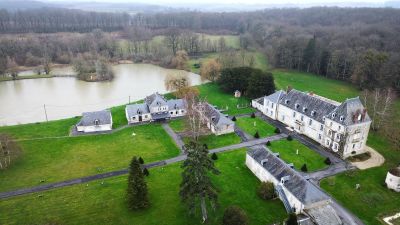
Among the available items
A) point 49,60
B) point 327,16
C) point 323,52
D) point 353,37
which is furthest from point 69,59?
point 327,16

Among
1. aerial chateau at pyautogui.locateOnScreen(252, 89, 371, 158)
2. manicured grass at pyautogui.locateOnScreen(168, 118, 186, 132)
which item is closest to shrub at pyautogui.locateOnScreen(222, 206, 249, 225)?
aerial chateau at pyautogui.locateOnScreen(252, 89, 371, 158)

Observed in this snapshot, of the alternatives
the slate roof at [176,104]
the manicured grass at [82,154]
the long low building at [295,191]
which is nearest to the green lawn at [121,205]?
the long low building at [295,191]

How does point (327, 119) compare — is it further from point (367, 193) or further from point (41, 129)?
point (41, 129)

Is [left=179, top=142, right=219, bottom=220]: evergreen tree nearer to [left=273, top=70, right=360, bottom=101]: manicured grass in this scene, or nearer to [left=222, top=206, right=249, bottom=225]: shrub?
[left=222, top=206, right=249, bottom=225]: shrub

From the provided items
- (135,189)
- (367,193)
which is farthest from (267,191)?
(135,189)

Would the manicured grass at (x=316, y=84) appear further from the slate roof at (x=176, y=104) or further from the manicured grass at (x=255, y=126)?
the slate roof at (x=176, y=104)

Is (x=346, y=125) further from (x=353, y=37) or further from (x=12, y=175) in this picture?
(x=353, y=37)

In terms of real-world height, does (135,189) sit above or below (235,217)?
above
